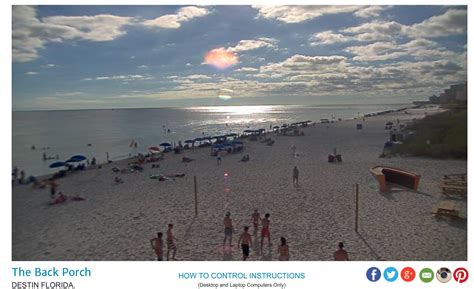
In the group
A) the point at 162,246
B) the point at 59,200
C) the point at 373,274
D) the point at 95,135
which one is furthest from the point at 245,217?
→ the point at 95,135

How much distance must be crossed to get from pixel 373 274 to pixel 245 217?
3.18 meters

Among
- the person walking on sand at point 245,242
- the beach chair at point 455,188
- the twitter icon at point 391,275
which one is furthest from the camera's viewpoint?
the beach chair at point 455,188

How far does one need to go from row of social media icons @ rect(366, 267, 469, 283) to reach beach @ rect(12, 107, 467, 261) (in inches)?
20.1

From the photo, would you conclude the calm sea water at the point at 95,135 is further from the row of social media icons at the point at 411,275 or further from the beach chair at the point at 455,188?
the beach chair at the point at 455,188

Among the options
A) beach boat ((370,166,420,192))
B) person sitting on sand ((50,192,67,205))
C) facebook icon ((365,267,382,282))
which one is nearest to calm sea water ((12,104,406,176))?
person sitting on sand ((50,192,67,205))

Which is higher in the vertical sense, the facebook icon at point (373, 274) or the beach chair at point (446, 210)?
the beach chair at point (446, 210)

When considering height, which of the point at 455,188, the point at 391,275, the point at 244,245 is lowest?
the point at 391,275

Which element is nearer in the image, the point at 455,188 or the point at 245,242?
the point at 245,242

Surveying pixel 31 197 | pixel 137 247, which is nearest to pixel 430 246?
pixel 137 247

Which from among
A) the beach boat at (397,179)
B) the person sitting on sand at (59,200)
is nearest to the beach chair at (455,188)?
the beach boat at (397,179)

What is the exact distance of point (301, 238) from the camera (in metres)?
5.62

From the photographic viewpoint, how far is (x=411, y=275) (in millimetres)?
3969

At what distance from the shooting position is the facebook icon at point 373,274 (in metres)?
3.98

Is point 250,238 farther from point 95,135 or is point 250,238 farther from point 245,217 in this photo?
point 95,135
